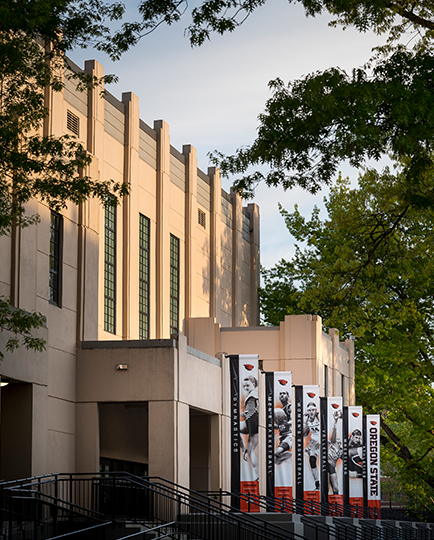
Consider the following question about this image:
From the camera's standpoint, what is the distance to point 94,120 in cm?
3166

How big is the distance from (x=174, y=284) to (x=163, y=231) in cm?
297

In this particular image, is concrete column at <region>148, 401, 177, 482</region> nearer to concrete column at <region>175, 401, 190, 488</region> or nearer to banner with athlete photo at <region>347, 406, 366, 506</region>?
concrete column at <region>175, 401, 190, 488</region>

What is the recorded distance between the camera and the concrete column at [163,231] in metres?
37.0

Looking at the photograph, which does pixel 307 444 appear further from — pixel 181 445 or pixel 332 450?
pixel 181 445

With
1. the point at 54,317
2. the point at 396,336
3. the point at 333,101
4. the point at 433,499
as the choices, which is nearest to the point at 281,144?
the point at 333,101

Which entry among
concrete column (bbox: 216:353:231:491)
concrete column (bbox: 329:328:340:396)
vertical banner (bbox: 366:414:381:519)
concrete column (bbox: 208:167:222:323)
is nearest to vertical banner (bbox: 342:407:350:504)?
vertical banner (bbox: 366:414:381:519)

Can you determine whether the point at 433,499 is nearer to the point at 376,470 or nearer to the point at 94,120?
the point at 376,470

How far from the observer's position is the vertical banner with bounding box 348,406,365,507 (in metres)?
41.1

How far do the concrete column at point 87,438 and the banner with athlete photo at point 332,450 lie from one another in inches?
605

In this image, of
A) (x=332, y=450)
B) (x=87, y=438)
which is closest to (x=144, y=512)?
(x=87, y=438)

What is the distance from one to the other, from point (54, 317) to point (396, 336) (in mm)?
27826

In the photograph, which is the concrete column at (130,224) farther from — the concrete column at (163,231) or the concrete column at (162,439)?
the concrete column at (162,439)

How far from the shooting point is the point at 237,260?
157 ft

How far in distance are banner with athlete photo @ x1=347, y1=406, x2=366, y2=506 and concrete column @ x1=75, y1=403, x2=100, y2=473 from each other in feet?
63.6
